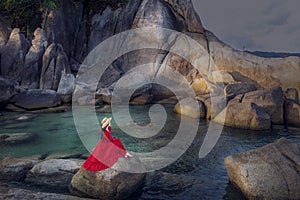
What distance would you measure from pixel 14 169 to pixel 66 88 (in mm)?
17932

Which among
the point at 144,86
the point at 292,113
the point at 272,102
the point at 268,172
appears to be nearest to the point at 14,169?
the point at 268,172

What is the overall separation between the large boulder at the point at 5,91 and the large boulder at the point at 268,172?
2065cm

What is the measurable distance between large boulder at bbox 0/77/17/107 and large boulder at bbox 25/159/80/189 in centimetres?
1581

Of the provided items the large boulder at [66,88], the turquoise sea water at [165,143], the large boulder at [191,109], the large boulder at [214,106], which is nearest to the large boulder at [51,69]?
the large boulder at [66,88]

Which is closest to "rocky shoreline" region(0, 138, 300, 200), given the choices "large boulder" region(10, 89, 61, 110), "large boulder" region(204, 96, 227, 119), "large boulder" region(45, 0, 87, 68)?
"large boulder" region(204, 96, 227, 119)

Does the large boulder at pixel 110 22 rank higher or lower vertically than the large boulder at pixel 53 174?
higher

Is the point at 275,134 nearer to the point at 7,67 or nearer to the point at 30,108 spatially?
the point at 30,108

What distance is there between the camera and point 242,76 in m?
29.8

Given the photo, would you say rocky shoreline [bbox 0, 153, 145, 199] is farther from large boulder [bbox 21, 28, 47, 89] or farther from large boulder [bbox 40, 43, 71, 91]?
large boulder [bbox 21, 28, 47, 89]

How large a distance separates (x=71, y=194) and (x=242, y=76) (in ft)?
83.5

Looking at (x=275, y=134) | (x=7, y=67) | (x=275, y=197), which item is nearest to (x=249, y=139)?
(x=275, y=134)

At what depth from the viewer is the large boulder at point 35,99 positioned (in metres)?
23.1

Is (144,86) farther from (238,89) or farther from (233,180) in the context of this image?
(233,180)

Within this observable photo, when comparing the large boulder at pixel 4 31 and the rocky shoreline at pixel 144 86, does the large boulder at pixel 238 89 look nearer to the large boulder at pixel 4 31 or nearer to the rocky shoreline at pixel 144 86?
the rocky shoreline at pixel 144 86
